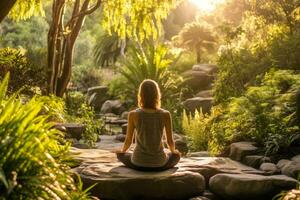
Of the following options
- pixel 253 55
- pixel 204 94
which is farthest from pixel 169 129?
pixel 204 94

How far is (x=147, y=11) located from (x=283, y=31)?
12.9 ft

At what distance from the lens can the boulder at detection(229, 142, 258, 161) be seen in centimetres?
754

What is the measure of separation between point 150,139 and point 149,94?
53 cm

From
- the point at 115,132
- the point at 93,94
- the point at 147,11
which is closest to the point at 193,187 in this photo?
the point at 147,11

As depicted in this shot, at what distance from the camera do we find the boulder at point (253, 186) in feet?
19.3

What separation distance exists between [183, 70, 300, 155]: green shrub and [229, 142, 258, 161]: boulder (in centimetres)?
18

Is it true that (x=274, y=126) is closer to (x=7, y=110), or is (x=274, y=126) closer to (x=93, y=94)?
(x=7, y=110)

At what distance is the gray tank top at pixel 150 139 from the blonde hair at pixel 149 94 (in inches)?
3.6

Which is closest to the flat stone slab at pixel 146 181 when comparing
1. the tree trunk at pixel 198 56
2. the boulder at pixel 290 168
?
the boulder at pixel 290 168

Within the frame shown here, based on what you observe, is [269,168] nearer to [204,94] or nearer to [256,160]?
[256,160]

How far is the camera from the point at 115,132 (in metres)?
13.5

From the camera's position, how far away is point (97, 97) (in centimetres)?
2031

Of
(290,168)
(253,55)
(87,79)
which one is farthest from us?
(87,79)

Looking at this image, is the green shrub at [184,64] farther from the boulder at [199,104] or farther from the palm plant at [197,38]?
the boulder at [199,104]
